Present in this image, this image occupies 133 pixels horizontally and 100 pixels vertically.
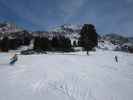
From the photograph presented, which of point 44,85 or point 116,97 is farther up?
point 44,85

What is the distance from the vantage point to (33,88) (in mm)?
11102

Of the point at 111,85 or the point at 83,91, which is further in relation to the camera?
the point at 111,85

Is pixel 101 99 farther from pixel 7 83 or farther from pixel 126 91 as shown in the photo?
pixel 7 83

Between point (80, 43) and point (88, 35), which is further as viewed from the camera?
point (80, 43)

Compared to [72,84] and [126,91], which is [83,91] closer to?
[72,84]

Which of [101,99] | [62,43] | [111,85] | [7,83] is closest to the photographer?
[101,99]

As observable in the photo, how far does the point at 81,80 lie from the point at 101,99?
3.63m

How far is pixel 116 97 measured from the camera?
36.9 feet

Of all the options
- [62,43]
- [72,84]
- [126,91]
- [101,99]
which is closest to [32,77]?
[72,84]

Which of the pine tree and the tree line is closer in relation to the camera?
the tree line

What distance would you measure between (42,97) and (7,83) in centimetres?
389

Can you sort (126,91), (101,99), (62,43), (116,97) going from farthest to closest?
(62,43)
(126,91)
(116,97)
(101,99)

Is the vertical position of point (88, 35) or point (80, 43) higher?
point (88, 35)

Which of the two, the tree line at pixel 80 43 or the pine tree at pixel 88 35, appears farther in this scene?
the pine tree at pixel 88 35
